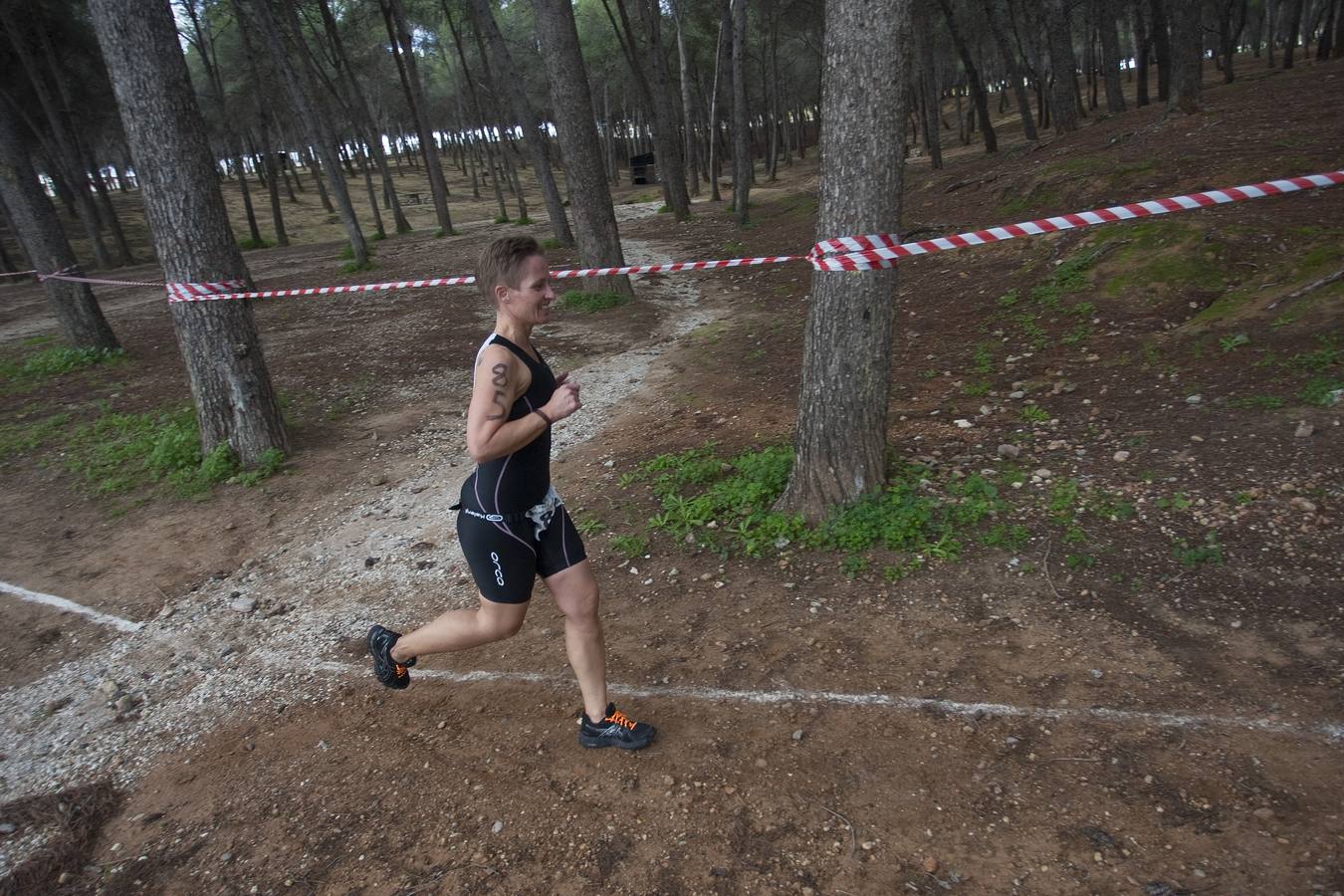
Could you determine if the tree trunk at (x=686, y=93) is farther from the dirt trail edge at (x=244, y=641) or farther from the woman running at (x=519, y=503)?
the woman running at (x=519, y=503)

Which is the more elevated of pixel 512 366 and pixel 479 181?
pixel 479 181

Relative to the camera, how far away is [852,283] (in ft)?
13.5

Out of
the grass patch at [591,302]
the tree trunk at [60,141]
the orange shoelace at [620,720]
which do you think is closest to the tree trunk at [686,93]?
the grass patch at [591,302]

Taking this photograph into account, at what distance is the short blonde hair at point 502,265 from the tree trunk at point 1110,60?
21868 millimetres

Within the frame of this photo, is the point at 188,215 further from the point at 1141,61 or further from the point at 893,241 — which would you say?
the point at 1141,61

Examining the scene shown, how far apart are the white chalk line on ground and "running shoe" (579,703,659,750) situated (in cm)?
33

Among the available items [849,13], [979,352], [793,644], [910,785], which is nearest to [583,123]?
[979,352]

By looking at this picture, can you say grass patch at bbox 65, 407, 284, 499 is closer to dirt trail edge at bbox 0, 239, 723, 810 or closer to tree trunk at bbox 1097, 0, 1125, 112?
dirt trail edge at bbox 0, 239, 723, 810

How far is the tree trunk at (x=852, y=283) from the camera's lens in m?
3.86

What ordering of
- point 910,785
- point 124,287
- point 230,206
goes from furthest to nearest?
point 230,206
point 124,287
point 910,785

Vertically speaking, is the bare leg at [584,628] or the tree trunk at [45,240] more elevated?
the tree trunk at [45,240]

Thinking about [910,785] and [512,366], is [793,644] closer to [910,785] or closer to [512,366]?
[910,785]

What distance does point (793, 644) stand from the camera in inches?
143

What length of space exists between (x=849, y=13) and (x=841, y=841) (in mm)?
3780
